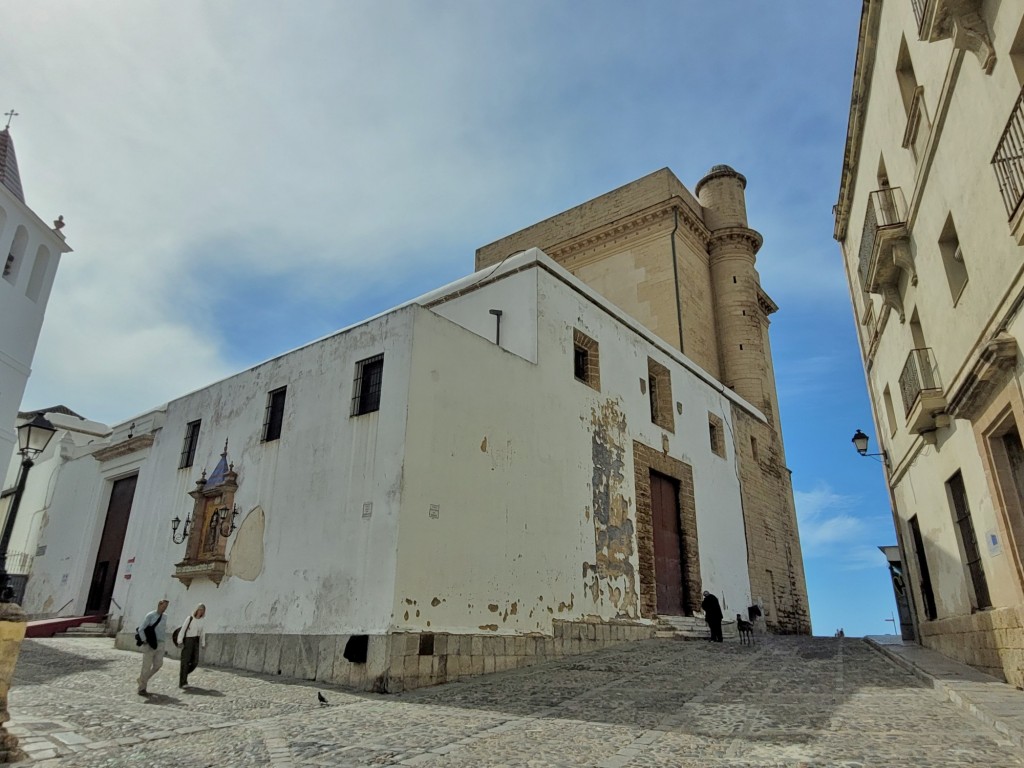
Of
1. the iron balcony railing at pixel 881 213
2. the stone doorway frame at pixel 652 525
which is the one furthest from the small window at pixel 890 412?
the stone doorway frame at pixel 652 525

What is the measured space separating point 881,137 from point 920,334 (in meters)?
2.94

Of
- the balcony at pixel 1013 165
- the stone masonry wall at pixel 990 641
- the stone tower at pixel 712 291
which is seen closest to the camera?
the balcony at pixel 1013 165

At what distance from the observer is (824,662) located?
970cm

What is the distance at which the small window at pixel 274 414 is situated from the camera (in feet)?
38.7

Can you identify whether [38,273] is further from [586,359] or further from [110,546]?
[586,359]

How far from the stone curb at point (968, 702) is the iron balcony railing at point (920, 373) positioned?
331 centimetres

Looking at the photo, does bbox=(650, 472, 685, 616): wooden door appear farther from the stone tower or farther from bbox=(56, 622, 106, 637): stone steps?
bbox=(56, 622, 106, 637): stone steps

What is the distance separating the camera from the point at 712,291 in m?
22.5

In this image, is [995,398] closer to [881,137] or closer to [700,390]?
[881,137]

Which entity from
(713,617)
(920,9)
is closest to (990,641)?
(713,617)

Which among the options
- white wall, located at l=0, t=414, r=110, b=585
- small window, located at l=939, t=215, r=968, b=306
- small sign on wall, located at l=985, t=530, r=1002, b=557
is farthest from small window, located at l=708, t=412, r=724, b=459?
white wall, located at l=0, t=414, r=110, b=585

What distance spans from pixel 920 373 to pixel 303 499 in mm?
8867

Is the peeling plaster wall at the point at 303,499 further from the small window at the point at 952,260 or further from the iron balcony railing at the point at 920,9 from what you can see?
the iron balcony railing at the point at 920,9

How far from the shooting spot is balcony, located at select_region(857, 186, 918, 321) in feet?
30.4
